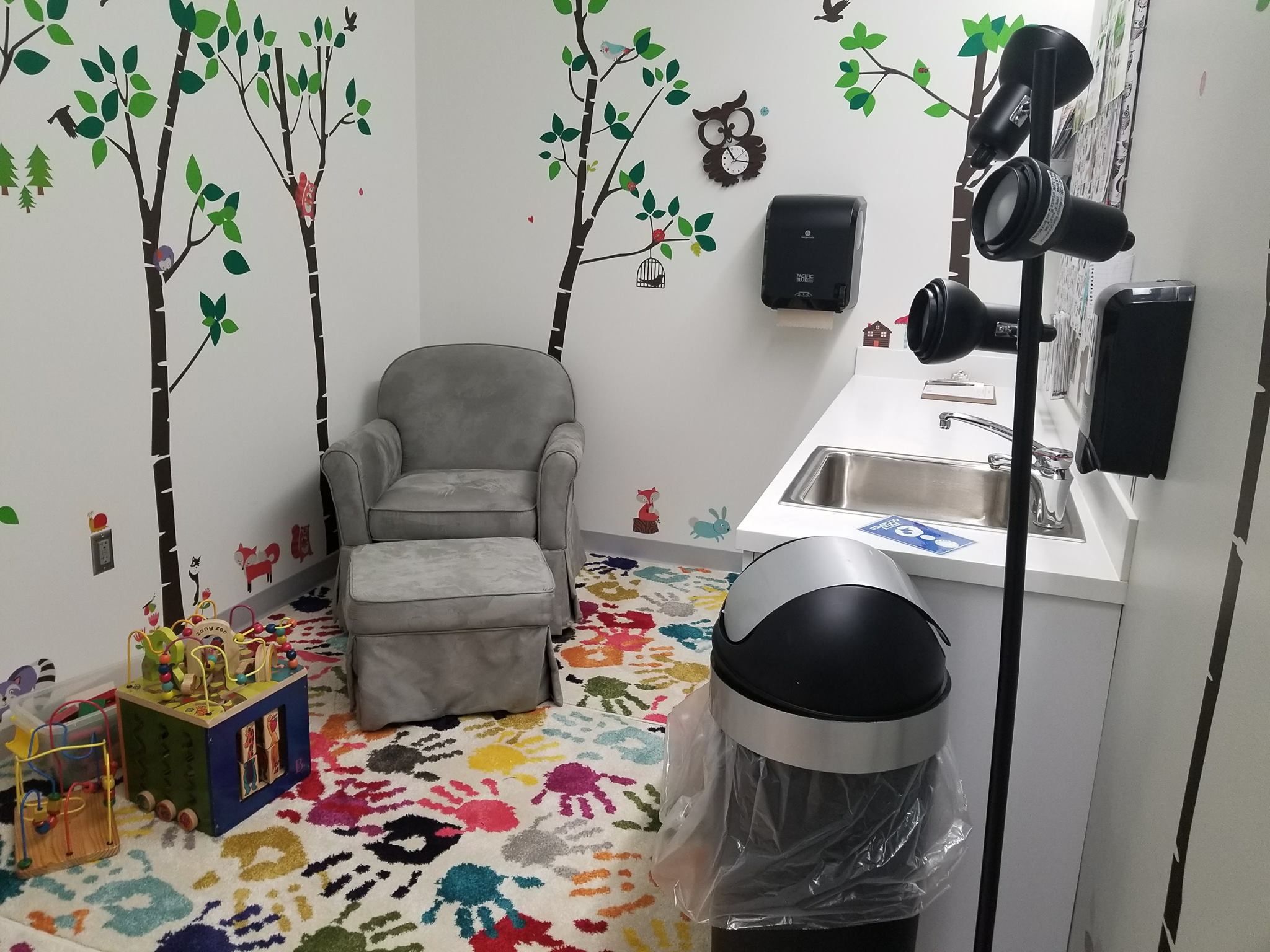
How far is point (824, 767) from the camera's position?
4.17ft

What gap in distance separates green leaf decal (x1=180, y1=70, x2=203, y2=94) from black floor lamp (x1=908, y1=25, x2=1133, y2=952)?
7.94 feet

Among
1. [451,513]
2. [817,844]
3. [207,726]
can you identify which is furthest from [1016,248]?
[451,513]

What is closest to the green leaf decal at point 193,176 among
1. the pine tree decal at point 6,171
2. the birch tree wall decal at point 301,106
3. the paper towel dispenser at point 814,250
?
the birch tree wall decal at point 301,106

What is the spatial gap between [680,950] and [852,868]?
0.66 meters

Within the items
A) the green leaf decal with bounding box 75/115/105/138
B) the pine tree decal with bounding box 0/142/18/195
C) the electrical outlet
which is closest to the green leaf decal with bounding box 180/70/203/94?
the green leaf decal with bounding box 75/115/105/138

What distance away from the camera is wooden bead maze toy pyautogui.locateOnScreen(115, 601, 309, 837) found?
6.87 feet

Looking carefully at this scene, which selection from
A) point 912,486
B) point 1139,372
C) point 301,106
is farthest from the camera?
point 301,106

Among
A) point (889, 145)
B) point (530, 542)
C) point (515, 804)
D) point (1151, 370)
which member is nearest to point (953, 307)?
point (1151, 370)

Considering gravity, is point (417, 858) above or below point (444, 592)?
below

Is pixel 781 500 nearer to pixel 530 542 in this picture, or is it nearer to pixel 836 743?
pixel 836 743

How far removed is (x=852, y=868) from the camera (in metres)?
1.32

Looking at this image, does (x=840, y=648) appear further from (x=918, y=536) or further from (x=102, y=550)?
(x=102, y=550)

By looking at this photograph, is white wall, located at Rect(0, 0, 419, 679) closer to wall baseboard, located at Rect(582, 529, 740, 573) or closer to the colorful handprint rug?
the colorful handprint rug

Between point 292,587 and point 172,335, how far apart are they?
3.44ft
